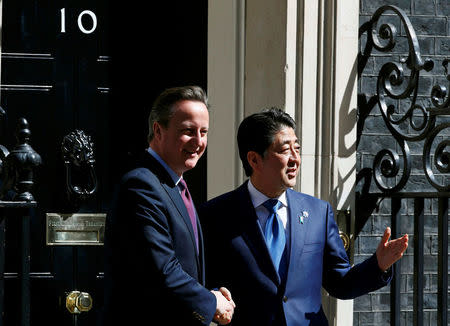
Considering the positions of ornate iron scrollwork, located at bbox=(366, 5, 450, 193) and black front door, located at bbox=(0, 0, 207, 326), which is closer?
ornate iron scrollwork, located at bbox=(366, 5, 450, 193)

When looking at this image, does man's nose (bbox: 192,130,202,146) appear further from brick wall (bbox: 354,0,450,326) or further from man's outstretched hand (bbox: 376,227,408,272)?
brick wall (bbox: 354,0,450,326)

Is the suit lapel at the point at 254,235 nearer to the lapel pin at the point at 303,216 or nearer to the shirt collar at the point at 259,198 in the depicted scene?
the shirt collar at the point at 259,198

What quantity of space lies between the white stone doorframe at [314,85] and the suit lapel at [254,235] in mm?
1367

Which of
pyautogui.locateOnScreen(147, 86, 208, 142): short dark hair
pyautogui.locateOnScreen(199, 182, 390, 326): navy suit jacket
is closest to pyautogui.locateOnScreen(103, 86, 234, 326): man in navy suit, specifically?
pyautogui.locateOnScreen(147, 86, 208, 142): short dark hair

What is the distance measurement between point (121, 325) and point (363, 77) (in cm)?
278

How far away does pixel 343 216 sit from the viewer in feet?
19.1

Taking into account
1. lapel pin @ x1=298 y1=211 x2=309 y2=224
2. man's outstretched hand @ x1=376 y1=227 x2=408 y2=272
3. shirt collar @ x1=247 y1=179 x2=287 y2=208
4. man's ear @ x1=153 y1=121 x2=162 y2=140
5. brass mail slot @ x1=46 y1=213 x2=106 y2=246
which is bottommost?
brass mail slot @ x1=46 y1=213 x2=106 y2=246

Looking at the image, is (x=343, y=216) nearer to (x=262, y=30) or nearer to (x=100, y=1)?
(x=262, y=30)

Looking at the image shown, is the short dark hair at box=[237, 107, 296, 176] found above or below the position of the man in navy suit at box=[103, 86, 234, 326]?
above

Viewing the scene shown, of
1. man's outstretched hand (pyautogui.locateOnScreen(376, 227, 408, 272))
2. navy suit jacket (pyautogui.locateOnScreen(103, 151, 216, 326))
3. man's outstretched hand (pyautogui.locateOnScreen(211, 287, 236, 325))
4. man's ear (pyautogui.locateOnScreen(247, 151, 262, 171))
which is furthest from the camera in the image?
man's ear (pyautogui.locateOnScreen(247, 151, 262, 171))

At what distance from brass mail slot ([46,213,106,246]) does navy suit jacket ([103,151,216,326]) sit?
2.08 metres

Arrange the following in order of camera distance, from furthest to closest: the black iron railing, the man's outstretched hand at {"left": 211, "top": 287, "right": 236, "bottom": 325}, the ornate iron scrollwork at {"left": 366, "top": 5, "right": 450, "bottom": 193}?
the ornate iron scrollwork at {"left": 366, "top": 5, "right": 450, "bottom": 193} → the black iron railing → the man's outstretched hand at {"left": 211, "top": 287, "right": 236, "bottom": 325}

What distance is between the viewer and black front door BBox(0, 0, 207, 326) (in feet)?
19.3

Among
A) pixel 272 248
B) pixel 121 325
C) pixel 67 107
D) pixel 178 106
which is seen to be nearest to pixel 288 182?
pixel 272 248
